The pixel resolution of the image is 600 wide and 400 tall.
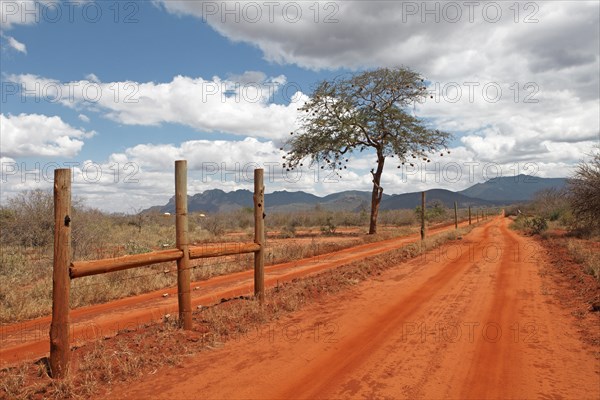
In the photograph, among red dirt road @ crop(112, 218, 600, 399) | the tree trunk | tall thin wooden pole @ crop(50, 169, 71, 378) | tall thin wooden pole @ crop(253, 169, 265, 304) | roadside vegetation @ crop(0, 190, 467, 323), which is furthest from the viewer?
the tree trunk

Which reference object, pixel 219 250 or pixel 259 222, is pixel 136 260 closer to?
pixel 219 250

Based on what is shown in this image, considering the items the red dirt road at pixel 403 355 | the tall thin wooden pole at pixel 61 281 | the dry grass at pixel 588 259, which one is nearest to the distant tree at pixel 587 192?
the dry grass at pixel 588 259

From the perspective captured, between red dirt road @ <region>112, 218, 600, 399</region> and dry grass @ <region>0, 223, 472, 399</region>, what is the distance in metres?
0.23

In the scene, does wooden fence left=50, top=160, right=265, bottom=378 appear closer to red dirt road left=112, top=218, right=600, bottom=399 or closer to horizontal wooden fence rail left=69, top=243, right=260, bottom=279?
horizontal wooden fence rail left=69, top=243, right=260, bottom=279

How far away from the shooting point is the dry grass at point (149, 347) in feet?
15.7

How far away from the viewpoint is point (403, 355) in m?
5.95

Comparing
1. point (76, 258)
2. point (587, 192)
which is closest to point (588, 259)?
point (587, 192)

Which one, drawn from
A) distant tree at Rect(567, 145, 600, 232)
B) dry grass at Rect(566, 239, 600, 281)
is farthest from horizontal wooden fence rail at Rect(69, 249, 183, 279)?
distant tree at Rect(567, 145, 600, 232)

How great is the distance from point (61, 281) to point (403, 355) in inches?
177

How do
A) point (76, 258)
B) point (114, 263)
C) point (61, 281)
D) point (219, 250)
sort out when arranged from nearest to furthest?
point (61, 281) < point (114, 263) < point (219, 250) < point (76, 258)

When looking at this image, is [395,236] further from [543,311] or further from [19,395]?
[19,395]

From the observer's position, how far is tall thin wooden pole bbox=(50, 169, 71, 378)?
16.7 ft

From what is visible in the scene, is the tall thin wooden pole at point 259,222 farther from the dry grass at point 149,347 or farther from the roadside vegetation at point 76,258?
the roadside vegetation at point 76,258

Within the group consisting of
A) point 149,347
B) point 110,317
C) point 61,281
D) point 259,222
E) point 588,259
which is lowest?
point 110,317
